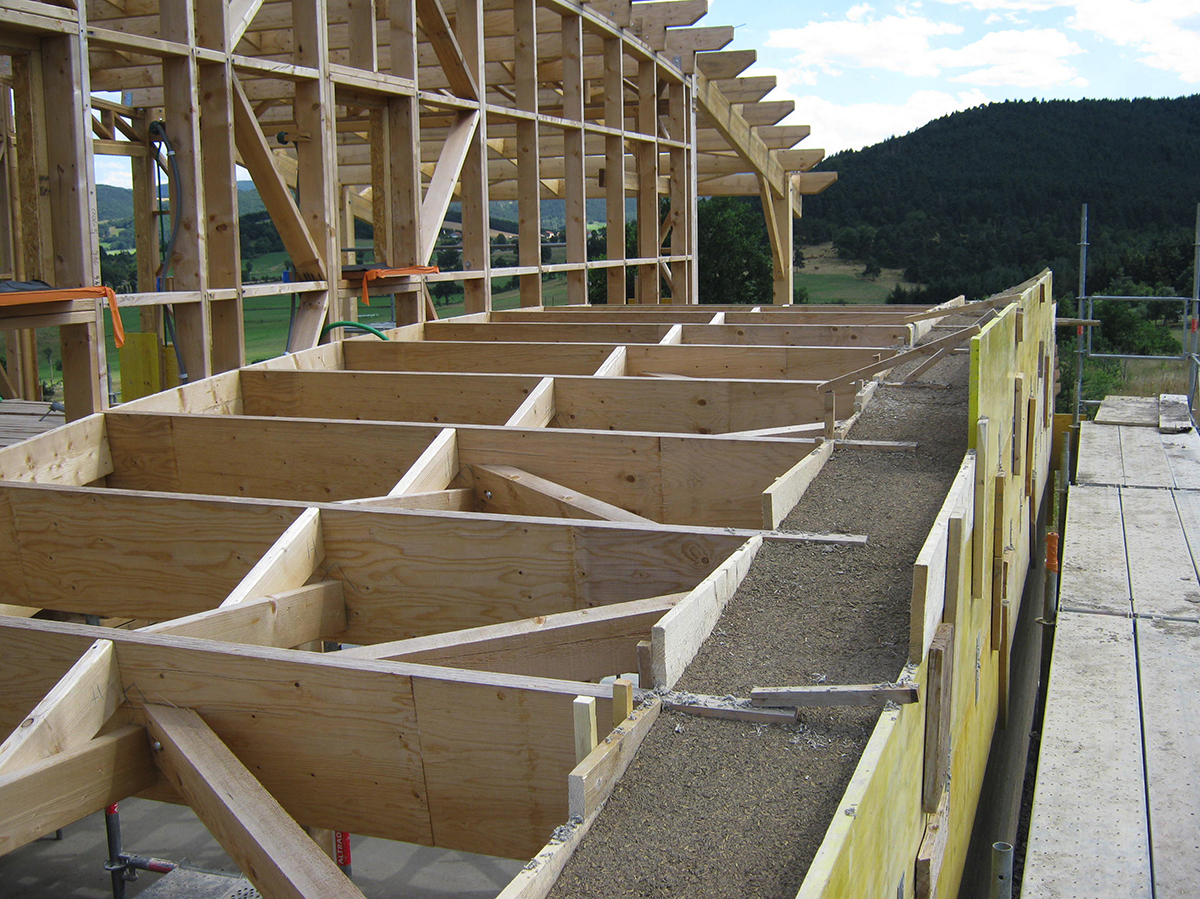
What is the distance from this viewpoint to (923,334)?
714 centimetres

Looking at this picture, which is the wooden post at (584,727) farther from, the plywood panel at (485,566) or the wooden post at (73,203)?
the wooden post at (73,203)

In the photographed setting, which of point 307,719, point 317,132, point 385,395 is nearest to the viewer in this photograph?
point 307,719

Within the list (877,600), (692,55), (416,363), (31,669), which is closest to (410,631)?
(31,669)

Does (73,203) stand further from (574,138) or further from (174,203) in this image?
(574,138)

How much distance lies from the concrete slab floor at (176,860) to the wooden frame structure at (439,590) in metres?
2.52

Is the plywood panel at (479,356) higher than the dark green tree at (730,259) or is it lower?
lower

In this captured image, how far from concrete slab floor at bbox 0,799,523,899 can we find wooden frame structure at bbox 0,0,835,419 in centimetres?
387

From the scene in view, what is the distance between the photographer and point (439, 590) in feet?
11.6

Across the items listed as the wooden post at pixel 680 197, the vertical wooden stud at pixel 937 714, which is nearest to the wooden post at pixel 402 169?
the vertical wooden stud at pixel 937 714

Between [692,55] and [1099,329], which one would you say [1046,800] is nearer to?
[692,55]

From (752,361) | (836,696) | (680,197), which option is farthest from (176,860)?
(680,197)

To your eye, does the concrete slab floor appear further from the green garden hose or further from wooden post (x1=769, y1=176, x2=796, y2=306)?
wooden post (x1=769, y1=176, x2=796, y2=306)

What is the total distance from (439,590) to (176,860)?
18.8ft

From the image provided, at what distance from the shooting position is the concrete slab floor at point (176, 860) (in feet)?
24.7
